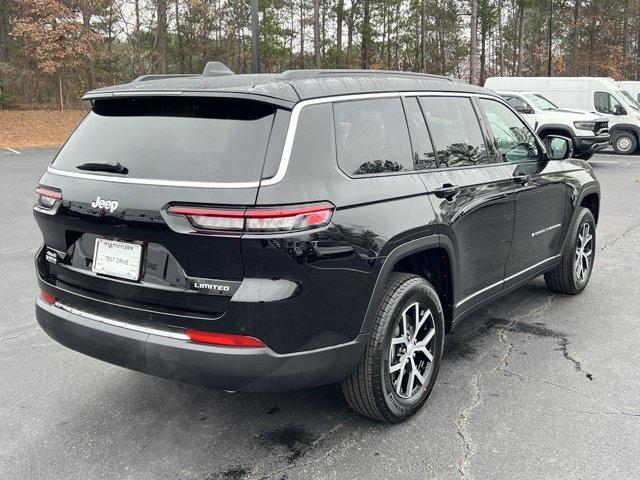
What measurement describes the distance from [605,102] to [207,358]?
19861 mm

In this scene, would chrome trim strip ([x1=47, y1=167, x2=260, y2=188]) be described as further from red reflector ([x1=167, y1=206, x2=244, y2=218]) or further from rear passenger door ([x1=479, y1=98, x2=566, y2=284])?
rear passenger door ([x1=479, y1=98, x2=566, y2=284])

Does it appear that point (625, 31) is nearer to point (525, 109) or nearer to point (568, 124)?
point (525, 109)

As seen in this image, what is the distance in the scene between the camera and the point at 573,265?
16.6ft

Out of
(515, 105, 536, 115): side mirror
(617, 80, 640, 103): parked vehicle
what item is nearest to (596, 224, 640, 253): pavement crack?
(515, 105, 536, 115): side mirror

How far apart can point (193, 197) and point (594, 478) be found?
2159 mm

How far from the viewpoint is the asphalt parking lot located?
273cm

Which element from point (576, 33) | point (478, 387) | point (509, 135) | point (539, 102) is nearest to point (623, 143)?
point (539, 102)

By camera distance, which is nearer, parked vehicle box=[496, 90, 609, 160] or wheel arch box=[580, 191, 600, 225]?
wheel arch box=[580, 191, 600, 225]

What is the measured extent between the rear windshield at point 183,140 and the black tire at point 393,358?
0.99 meters

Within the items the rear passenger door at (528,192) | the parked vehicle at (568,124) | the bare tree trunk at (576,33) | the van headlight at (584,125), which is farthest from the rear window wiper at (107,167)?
the bare tree trunk at (576,33)

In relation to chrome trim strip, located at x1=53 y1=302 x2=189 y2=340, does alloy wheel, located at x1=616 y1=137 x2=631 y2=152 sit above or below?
above

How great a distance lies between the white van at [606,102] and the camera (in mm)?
18734

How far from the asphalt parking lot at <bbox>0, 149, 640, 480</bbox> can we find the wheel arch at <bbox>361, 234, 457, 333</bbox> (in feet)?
1.86

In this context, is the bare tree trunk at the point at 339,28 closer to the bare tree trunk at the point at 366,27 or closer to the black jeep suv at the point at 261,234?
the bare tree trunk at the point at 366,27
